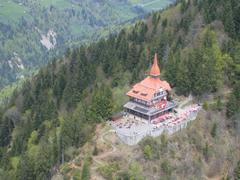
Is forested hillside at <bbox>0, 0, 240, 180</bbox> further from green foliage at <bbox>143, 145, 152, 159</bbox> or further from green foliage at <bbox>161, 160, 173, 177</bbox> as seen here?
green foliage at <bbox>143, 145, 152, 159</bbox>

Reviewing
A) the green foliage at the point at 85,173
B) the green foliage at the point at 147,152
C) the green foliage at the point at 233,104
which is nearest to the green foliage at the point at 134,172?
the green foliage at the point at 147,152

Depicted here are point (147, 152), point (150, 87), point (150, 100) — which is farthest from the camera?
point (150, 87)

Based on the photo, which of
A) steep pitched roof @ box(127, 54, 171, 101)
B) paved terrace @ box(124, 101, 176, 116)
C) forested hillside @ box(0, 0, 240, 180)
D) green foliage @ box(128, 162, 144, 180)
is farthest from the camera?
steep pitched roof @ box(127, 54, 171, 101)

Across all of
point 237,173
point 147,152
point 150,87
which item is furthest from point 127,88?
point 237,173

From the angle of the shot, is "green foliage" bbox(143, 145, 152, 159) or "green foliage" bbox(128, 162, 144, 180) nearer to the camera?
"green foliage" bbox(128, 162, 144, 180)

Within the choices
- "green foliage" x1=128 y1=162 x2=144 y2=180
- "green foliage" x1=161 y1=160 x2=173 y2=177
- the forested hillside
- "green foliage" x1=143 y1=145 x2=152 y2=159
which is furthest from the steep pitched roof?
"green foliage" x1=128 y1=162 x2=144 y2=180

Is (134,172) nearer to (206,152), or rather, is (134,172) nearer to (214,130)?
(206,152)

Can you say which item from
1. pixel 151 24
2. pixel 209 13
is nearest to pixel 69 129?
pixel 209 13
